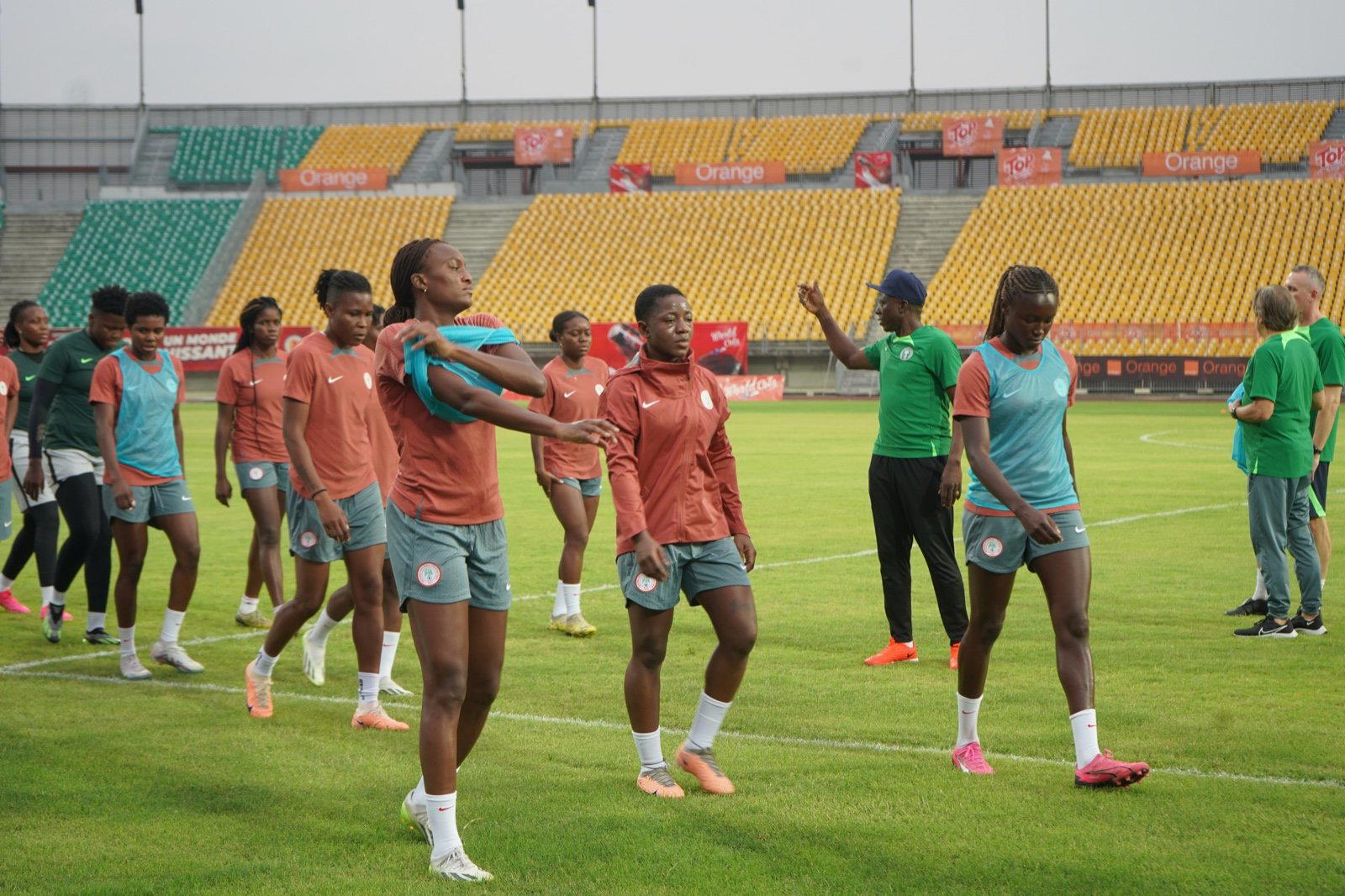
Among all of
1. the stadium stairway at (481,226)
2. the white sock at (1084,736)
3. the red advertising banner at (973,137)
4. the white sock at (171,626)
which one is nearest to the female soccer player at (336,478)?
the white sock at (171,626)

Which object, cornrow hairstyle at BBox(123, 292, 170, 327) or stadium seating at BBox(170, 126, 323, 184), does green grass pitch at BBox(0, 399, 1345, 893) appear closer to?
cornrow hairstyle at BBox(123, 292, 170, 327)

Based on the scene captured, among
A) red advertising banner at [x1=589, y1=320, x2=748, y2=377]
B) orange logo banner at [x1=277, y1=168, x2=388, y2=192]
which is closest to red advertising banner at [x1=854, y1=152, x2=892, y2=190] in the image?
red advertising banner at [x1=589, y1=320, x2=748, y2=377]

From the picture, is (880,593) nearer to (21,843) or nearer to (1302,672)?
(1302,672)

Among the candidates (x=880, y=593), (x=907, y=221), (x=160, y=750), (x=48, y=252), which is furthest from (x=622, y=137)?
(x=160, y=750)

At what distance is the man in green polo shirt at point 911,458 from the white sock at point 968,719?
7.82 feet

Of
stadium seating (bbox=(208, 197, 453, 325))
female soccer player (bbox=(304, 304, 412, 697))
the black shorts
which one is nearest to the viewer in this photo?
female soccer player (bbox=(304, 304, 412, 697))

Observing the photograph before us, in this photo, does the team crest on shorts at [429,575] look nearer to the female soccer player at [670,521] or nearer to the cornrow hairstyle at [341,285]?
the female soccer player at [670,521]

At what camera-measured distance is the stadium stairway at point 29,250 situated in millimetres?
55000

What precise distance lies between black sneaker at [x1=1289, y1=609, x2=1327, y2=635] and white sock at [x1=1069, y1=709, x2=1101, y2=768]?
4.16 metres

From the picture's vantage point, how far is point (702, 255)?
5281cm

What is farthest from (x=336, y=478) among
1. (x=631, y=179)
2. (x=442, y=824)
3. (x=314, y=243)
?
(x=314, y=243)

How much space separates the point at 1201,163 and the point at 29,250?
45.6m

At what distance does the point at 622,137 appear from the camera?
207ft

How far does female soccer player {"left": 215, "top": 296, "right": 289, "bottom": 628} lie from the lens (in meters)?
9.71
